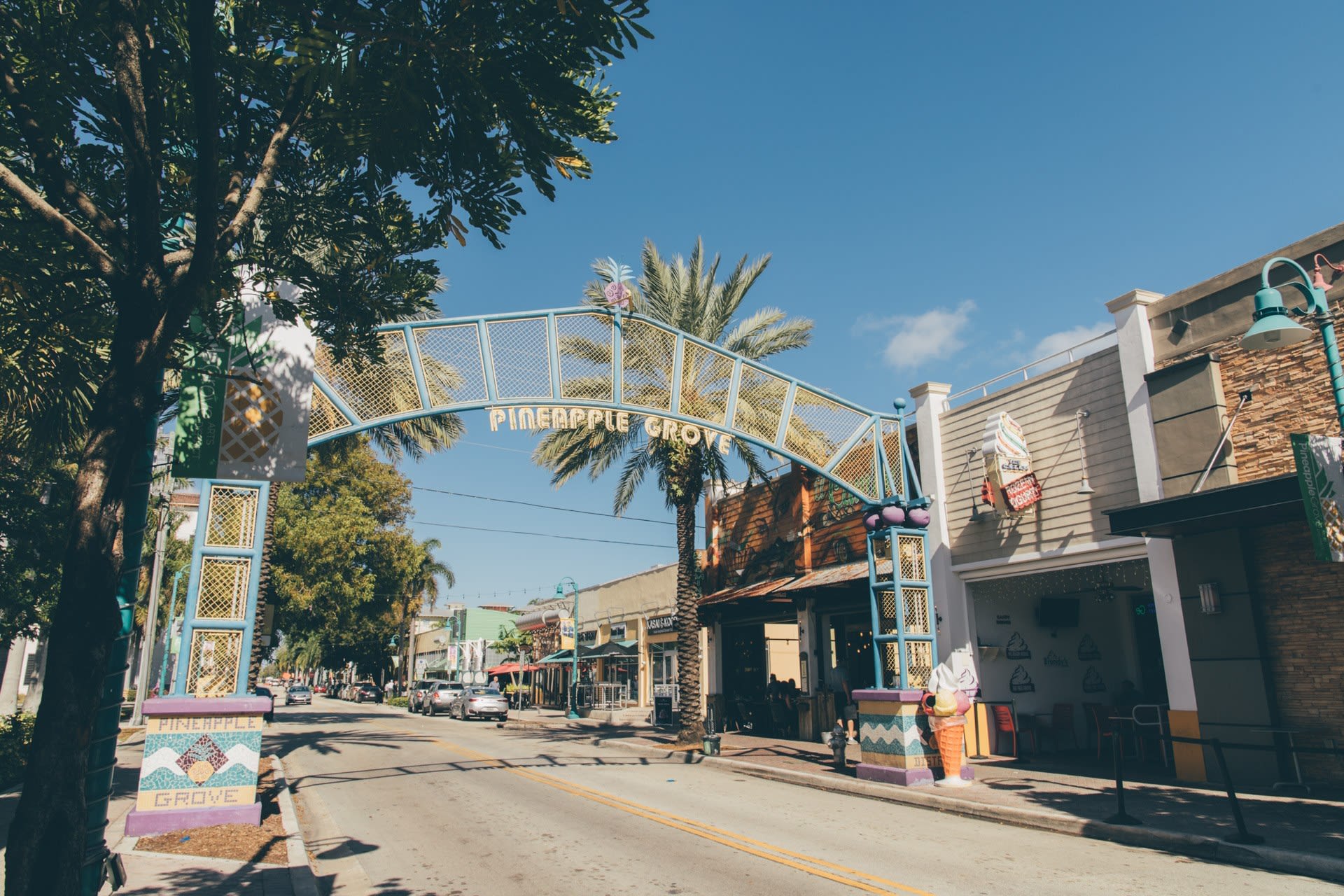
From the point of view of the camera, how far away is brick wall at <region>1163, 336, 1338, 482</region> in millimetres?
12031

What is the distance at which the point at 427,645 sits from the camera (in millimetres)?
80500

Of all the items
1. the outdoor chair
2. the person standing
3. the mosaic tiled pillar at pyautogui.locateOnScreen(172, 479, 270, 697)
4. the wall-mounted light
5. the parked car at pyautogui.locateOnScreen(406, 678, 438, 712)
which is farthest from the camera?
the parked car at pyautogui.locateOnScreen(406, 678, 438, 712)

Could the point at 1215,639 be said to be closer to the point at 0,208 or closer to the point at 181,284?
the point at 181,284

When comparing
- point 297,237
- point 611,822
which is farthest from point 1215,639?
point 297,237

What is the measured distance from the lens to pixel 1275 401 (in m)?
12.5

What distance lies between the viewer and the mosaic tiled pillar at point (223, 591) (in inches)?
396

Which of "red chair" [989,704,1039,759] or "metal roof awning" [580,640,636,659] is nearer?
"red chair" [989,704,1039,759]

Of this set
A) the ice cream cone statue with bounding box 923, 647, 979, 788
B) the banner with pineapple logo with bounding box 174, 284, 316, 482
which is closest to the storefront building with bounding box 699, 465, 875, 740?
the ice cream cone statue with bounding box 923, 647, 979, 788

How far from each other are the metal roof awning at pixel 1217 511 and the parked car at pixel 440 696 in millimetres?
32914

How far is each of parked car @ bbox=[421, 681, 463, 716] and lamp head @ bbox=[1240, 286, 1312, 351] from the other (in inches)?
1438

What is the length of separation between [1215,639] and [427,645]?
76622mm

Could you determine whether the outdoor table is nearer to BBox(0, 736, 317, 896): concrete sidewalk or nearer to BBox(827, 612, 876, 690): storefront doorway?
BBox(827, 612, 876, 690): storefront doorway

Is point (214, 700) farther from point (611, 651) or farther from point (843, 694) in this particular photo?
point (611, 651)

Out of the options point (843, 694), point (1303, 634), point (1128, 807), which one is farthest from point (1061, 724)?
point (1128, 807)
